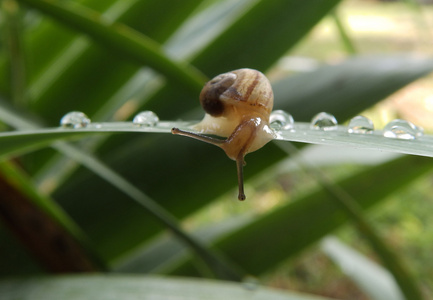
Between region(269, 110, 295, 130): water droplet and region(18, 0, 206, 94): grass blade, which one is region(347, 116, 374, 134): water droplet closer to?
region(269, 110, 295, 130): water droplet

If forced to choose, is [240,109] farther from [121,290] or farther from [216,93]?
[121,290]

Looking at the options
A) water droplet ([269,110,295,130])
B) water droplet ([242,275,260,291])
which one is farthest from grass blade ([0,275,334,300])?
water droplet ([269,110,295,130])

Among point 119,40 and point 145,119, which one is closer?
point 145,119

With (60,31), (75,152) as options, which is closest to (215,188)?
(75,152)

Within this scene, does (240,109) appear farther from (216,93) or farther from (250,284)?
(250,284)

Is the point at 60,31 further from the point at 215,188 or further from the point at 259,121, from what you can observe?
the point at 259,121

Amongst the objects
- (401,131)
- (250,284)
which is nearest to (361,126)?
(401,131)

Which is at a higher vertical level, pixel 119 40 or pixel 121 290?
pixel 119 40
